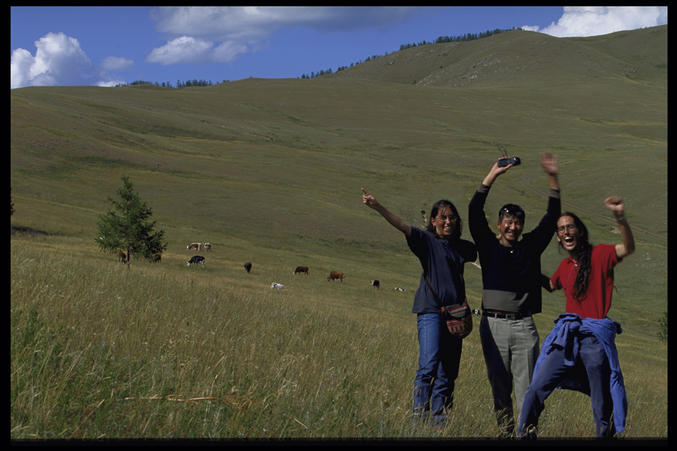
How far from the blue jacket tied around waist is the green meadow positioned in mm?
664

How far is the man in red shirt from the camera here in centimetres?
480

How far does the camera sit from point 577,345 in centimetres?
484

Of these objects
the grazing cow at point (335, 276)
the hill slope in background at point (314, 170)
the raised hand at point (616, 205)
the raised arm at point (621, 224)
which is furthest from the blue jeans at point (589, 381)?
the grazing cow at point (335, 276)

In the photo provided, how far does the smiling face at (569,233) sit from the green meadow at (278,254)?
1245mm

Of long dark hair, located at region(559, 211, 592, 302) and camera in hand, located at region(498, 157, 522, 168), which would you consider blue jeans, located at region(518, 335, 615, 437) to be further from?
camera in hand, located at region(498, 157, 522, 168)

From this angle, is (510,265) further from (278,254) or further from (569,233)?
(278,254)

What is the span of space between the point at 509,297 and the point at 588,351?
2.49ft

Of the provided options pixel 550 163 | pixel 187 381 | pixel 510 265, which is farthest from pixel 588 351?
pixel 187 381

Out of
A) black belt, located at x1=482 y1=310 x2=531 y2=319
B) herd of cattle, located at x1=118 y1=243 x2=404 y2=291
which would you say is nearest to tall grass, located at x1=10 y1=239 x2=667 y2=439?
black belt, located at x1=482 y1=310 x2=531 y2=319

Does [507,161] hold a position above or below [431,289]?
above

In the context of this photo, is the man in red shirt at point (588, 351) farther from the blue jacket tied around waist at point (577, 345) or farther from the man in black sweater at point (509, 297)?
the man in black sweater at point (509, 297)

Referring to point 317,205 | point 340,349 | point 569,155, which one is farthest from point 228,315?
point 569,155
